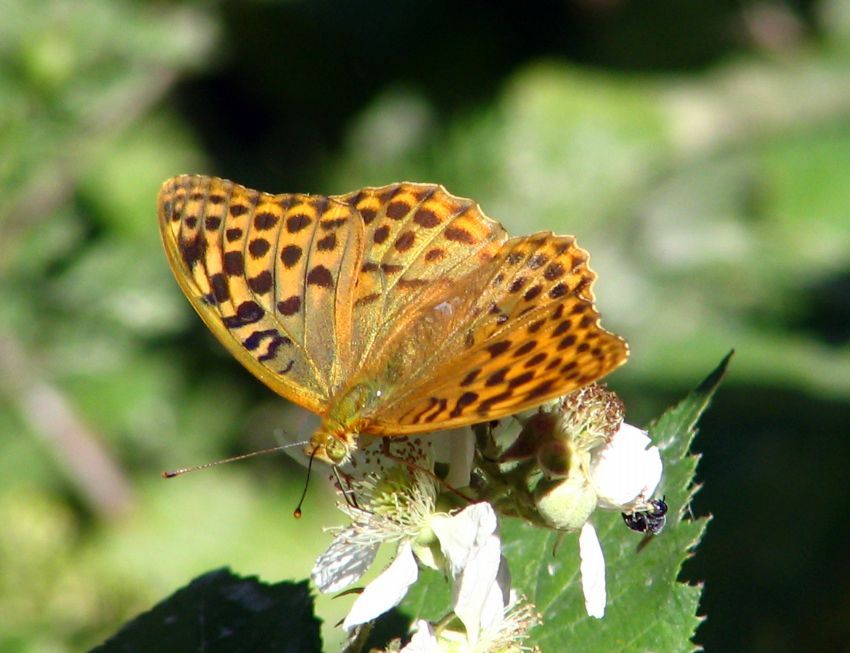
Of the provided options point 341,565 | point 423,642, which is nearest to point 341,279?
point 341,565

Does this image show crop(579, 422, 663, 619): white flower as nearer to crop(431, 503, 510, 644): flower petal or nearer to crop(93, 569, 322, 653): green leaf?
crop(431, 503, 510, 644): flower petal

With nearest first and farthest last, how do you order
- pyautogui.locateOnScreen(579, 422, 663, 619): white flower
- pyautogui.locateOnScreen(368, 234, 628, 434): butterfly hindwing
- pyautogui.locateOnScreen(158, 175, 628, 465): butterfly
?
pyautogui.locateOnScreen(368, 234, 628, 434): butterfly hindwing → pyautogui.locateOnScreen(579, 422, 663, 619): white flower → pyautogui.locateOnScreen(158, 175, 628, 465): butterfly

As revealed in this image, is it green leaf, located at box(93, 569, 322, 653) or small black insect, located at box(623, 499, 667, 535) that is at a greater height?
small black insect, located at box(623, 499, 667, 535)

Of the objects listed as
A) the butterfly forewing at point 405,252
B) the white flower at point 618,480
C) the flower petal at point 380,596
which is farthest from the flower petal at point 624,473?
the butterfly forewing at point 405,252

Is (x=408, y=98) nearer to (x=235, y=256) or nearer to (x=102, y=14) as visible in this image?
(x=102, y=14)

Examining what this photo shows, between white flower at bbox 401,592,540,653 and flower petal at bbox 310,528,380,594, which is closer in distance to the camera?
white flower at bbox 401,592,540,653

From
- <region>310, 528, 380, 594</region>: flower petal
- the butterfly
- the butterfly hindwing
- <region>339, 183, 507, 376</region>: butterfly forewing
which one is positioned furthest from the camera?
<region>339, 183, 507, 376</region>: butterfly forewing

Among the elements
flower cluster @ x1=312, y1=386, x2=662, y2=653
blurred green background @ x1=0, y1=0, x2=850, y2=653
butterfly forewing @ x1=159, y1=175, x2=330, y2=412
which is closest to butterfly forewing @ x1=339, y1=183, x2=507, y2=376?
butterfly forewing @ x1=159, y1=175, x2=330, y2=412

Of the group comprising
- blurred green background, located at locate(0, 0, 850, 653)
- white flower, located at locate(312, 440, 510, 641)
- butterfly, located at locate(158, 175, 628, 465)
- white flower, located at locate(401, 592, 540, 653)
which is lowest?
blurred green background, located at locate(0, 0, 850, 653)
